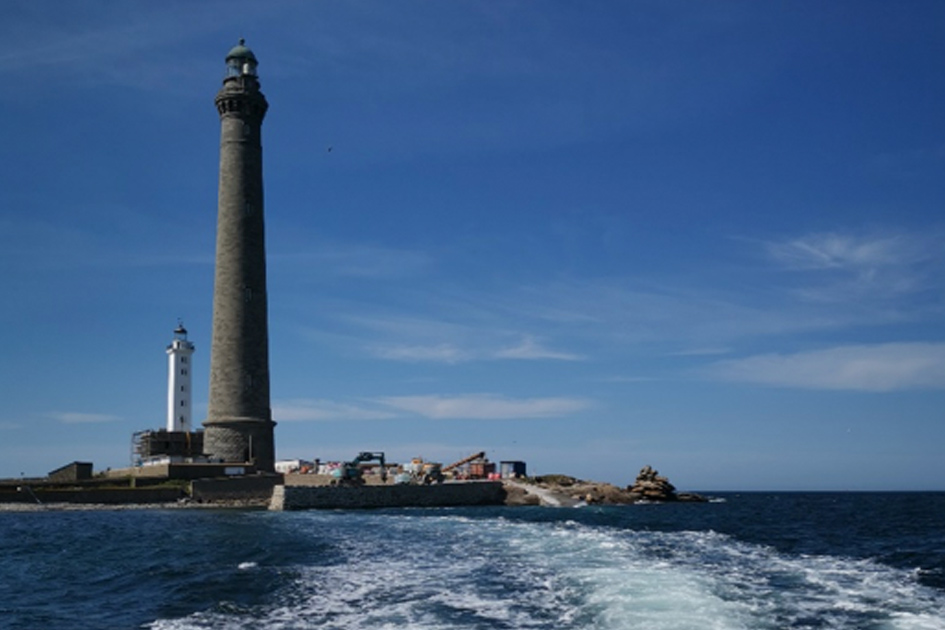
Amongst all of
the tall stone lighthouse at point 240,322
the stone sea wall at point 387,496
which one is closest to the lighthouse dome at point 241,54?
the tall stone lighthouse at point 240,322

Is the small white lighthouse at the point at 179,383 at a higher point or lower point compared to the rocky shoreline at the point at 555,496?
higher

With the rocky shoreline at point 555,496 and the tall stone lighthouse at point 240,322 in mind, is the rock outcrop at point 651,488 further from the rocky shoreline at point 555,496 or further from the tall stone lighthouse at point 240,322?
the tall stone lighthouse at point 240,322

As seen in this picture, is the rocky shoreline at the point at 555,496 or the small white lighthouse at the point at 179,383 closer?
the rocky shoreline at the point at 555,496

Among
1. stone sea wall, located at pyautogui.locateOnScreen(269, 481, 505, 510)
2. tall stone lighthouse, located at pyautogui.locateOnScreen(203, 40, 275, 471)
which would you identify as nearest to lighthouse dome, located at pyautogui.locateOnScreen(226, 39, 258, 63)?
tall stone lighthouse, located at pyautogui.locateOnScreen(203, 40, 275, 471)

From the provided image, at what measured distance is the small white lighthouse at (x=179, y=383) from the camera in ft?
277

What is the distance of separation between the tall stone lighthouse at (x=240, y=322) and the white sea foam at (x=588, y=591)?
115 ft

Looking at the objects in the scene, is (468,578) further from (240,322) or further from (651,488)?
(651,488)

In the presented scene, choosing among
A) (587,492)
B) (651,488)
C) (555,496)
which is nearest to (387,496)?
(555,496)

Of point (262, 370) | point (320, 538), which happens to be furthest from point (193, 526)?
point (262, 370)

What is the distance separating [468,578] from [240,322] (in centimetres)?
4527

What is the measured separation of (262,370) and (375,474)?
14.2 meters

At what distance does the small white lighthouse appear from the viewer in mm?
84438

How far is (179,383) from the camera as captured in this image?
283 feet

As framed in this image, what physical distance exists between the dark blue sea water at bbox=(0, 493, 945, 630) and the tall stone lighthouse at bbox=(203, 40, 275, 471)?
23.1 m
